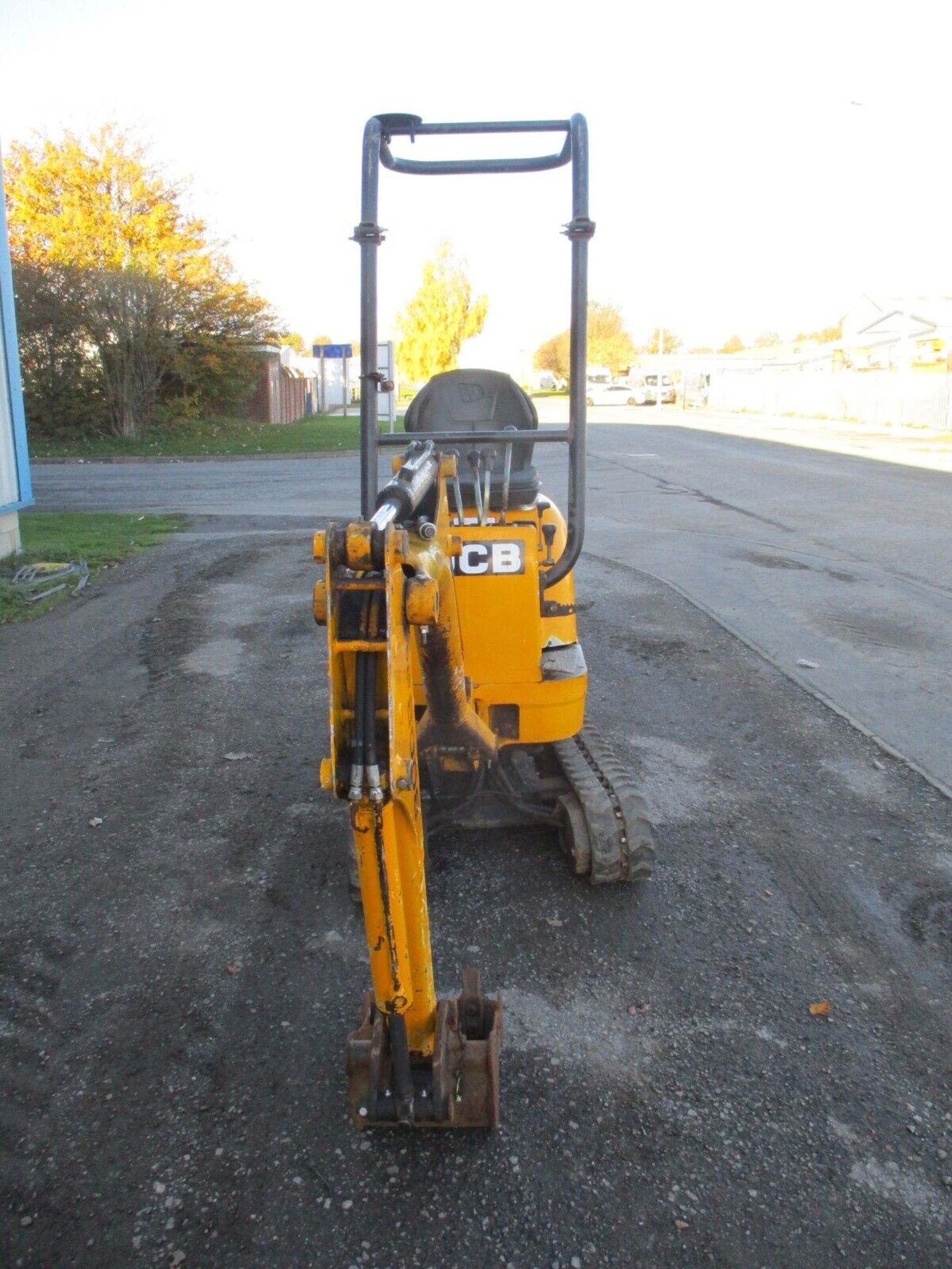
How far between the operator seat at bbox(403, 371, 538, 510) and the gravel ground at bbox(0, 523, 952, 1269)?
77.6 inches

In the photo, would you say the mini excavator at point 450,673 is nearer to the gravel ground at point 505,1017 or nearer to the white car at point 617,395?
the gravel ground at point 505,1017

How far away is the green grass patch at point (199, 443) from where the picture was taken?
28.9m

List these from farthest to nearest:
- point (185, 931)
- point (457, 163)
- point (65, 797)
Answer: point (65, 797)
point (457, 163)
point (185, 931)

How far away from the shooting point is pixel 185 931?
14.8ft

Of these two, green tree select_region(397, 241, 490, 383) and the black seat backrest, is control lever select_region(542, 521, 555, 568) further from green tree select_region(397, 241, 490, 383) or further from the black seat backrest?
green tree select_region(397, 241, 490, 383)

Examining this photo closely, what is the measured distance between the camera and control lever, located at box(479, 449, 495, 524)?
4391mm

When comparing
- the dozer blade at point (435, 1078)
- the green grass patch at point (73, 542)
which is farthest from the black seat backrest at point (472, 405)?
the green grass patch at point (73, 542)

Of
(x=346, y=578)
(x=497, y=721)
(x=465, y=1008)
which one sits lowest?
(x=465, y=1008)

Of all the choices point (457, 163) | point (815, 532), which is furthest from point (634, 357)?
point (457, 163)

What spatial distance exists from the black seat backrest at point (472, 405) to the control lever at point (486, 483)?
331 millimetres

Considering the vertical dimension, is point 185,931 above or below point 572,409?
below

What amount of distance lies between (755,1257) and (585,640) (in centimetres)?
645

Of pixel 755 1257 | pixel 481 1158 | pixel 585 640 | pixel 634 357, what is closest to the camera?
pixel 755 1257

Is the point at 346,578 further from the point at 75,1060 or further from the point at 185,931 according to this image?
the point at 185,931
